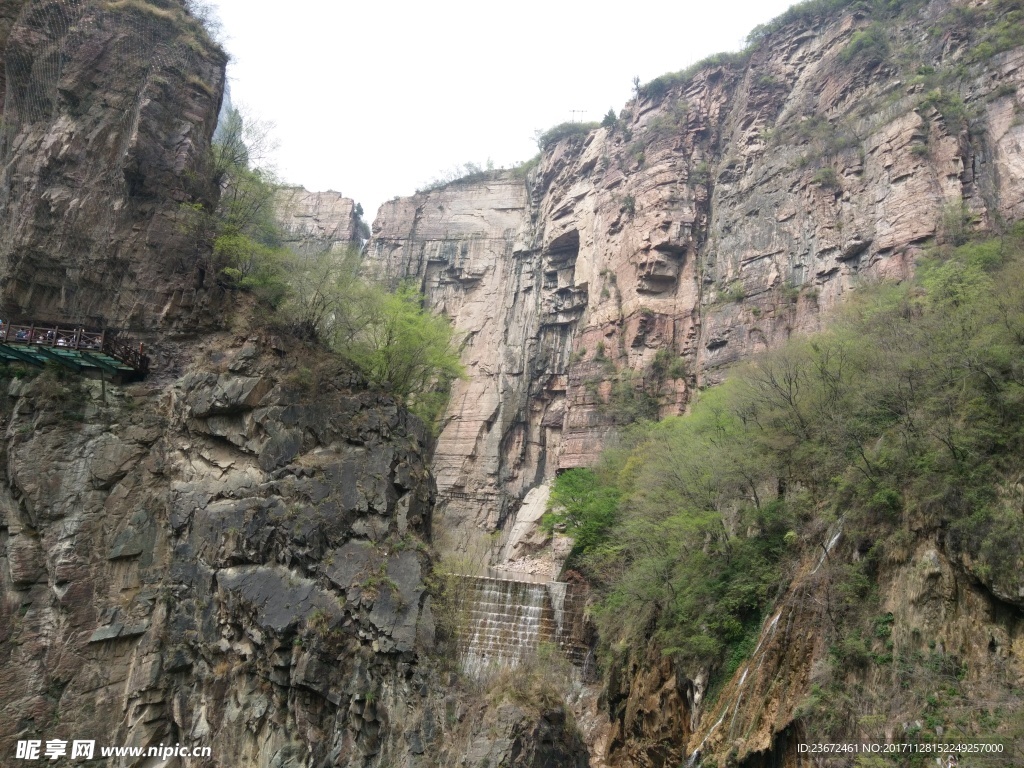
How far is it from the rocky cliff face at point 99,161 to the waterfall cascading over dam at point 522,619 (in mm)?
13826

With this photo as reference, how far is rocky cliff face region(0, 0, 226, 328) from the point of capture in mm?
19703

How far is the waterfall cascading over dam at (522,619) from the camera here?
23.1 m

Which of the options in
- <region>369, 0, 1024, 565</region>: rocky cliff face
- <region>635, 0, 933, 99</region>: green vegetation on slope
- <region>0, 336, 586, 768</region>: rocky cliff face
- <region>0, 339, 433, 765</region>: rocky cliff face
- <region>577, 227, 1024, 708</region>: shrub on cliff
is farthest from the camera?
<region>635, 0, 933, 99</region>: green vegetation on slope

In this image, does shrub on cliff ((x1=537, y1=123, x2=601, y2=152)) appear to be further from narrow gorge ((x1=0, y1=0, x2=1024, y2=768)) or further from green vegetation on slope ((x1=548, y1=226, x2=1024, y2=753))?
green vegetation on slope ((x1=548, y1=226, x2=1024, y2=753))

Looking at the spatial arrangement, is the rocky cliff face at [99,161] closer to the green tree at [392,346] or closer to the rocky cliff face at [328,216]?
the green tree at [392,346]

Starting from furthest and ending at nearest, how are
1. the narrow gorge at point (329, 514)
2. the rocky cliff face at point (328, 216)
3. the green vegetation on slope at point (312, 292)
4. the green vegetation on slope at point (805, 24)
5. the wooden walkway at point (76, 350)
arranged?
the rocky cliff face at point (328, 216), the green vegetation on slope at point (805, 24), the green vegetation on slope at point (312, 292), the wooden walkway at point (76, 350), the narrow gorge at point (329, 514)

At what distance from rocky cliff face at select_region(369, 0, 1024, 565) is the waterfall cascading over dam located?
8.39m

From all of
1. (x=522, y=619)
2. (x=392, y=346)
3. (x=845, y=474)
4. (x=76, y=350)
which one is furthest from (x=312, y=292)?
(x=845, y=474)

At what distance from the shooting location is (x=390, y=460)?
1884 cm

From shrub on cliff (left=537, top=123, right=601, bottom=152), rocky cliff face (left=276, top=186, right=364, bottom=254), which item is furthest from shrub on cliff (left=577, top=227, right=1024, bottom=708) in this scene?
rocky cliff face (left=276, top=186, right=364, bottom=254)

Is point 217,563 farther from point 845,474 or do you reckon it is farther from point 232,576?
point 845,474

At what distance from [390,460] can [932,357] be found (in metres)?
13.4

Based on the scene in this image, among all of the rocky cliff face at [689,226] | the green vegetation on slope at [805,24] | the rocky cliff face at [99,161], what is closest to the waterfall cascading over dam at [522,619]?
the rocky cliff face at [689,226]

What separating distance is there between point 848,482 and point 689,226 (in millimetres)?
28658
